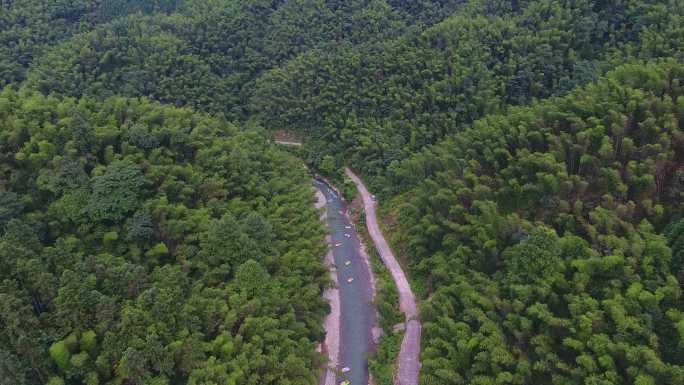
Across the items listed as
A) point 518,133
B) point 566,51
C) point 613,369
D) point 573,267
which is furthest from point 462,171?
point 566,51

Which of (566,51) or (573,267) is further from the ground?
(566,51)

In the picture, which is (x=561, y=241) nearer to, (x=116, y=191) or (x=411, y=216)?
(x=411, y=216)

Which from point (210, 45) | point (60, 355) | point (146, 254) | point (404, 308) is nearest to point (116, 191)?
point (146, 254)

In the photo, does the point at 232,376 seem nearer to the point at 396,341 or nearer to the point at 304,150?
the point at 396,341

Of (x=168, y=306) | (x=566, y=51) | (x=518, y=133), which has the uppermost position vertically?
(x=566, y=51)

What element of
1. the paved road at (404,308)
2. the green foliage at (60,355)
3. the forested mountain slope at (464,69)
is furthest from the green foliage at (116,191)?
the forested mountain slope at (464,69)

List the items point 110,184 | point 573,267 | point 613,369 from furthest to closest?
point 110,184 → point 573,267 → point 613,369

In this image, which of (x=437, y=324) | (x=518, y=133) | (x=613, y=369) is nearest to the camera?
(x=613, y=369)
